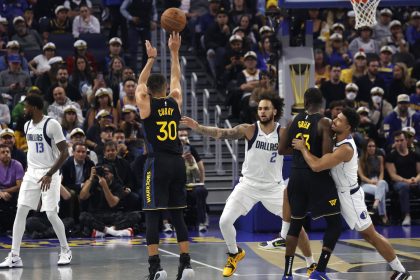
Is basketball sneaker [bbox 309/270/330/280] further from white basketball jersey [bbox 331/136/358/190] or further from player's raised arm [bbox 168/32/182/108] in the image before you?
player's raised arm [bbox 168/32/182/108]

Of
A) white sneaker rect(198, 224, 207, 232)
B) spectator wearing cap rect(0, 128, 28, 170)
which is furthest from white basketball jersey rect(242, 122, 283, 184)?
spectator wearing cap rect(0, 128, 28, 170)

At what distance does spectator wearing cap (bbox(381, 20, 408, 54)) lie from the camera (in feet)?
79.9

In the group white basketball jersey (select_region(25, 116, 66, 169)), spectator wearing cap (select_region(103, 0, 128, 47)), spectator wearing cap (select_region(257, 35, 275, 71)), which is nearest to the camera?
white basketball jersey (select_region(25, 116, 66, 169))

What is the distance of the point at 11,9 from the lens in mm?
23562

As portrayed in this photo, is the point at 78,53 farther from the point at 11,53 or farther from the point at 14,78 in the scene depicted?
the point at 14,78

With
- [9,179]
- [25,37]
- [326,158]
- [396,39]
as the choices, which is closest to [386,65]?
[396,39]

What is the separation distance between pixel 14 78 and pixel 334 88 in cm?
673

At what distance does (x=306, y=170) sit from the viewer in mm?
11812

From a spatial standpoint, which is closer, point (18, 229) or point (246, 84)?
point (18, 229)

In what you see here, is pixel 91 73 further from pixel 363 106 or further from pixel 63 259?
pixel 63 259

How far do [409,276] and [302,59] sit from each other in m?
6.77

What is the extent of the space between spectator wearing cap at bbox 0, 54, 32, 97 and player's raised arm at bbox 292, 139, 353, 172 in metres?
10.1

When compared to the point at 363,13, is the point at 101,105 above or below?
below

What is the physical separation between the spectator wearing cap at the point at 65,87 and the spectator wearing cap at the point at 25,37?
1913mm
